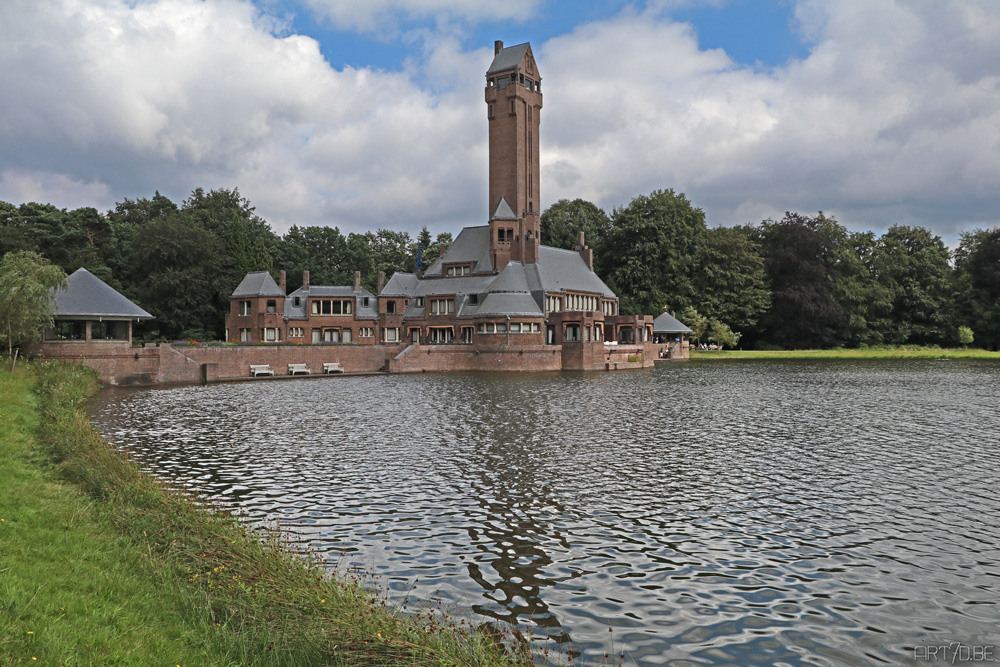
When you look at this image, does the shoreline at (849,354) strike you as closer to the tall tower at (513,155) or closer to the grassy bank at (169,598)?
the tall tower at (513,155)

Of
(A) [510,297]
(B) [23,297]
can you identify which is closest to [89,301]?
(B) [23,297]

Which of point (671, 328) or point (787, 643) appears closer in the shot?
point (787, 643)

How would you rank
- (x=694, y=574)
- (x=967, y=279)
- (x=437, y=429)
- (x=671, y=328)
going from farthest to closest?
(x=967, y=279), (x=671, y=328), (x=437, y=429), (x=694, y=574)

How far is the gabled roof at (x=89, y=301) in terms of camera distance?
154ft

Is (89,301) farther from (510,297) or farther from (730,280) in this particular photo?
(730,280)

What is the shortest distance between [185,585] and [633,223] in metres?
91.7

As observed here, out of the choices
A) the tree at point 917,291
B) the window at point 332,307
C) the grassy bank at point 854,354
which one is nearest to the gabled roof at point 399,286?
the window at point 332,307

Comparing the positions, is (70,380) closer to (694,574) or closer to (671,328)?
(694,574)

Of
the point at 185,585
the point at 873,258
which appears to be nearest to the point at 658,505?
the point at 185,585

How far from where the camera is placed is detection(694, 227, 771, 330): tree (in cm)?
9750

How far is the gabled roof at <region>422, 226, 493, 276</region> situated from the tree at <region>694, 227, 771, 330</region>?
112 ft

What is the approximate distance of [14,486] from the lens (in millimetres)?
13539

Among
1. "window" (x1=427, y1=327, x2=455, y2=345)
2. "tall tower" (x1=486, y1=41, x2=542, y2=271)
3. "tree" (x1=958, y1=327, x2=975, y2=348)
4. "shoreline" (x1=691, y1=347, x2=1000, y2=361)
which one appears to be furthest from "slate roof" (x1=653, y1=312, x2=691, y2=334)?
"tree" (x1=958, y1=327, x2=975, y2=348)

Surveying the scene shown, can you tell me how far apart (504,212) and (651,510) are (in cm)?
6646
